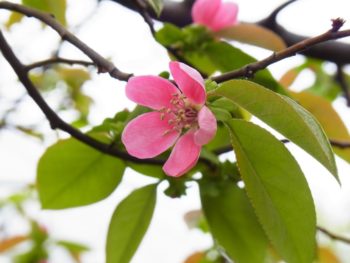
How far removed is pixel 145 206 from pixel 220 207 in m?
0.08

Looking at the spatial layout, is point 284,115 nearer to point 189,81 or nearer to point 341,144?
point 189,81

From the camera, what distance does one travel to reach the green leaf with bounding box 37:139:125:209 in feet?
2.05

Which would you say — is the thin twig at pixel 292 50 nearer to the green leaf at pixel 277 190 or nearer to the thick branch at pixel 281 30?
the green leaf at pixel 277 190

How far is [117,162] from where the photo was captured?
62 centimetres

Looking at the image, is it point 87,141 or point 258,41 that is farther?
point 258,41

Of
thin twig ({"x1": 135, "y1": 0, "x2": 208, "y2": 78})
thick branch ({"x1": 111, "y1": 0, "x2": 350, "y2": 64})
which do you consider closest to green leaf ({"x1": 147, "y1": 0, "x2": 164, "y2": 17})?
thin twig ({"x1": 135, "y1": 0, "x2": 208, "y2": 78})

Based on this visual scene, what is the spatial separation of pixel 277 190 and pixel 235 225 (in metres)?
0.16

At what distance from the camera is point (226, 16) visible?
2.61 feet

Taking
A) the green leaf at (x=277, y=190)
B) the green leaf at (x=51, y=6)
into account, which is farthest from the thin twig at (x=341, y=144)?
the green leaf at (x=51, y=6)

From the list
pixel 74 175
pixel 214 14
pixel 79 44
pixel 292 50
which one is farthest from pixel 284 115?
pixel 214 14

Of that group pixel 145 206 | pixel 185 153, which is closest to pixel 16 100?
pixel 145 206

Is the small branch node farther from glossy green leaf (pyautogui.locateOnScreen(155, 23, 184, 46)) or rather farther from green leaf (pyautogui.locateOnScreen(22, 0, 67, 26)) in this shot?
green leaf (pyautogui.locateOnScreen(22, 0, 67, 26))

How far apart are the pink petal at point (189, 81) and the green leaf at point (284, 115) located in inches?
0.8

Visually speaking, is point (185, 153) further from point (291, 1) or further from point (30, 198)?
point (30, 198)
